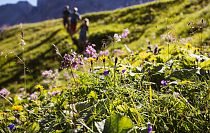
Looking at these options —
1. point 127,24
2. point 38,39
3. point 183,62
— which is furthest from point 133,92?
point 38,39

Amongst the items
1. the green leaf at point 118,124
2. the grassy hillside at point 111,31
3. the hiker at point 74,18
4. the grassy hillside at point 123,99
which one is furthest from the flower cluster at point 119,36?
the hiker at point 74,18

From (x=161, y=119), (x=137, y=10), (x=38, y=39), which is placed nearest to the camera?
(x=161, y=119)

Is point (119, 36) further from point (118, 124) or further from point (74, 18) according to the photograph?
point (74, 18)

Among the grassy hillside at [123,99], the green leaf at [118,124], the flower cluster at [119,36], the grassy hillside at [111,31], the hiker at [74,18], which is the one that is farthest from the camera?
the hiker at [74,18]

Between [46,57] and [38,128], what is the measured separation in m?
27.4

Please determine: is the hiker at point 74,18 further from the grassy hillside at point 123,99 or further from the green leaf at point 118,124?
the green leaf at point 118,124

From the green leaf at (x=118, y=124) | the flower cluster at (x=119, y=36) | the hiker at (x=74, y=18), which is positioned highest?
the hiker at (x=74, y=18)

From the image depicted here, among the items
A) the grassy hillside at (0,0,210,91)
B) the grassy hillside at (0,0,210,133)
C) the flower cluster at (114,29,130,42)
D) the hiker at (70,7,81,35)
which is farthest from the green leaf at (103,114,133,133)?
the hiker at (70,7,81,35)

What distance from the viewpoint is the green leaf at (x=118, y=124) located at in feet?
9.46

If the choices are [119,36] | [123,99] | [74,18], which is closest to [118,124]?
[123,99]

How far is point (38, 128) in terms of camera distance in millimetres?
3520

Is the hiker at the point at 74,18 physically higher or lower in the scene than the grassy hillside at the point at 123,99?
higher

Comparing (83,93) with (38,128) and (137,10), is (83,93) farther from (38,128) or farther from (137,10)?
(137,10)

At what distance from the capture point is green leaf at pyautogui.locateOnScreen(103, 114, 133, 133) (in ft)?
9.46
